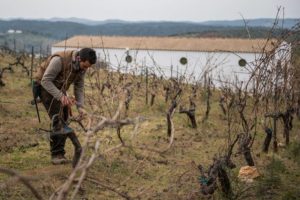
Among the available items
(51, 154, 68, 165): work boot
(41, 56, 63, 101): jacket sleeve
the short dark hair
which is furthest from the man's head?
(51, 154, 68, 165): work boot

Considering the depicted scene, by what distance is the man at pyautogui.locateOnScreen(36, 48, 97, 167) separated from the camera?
6195mm

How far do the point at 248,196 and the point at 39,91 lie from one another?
328cm

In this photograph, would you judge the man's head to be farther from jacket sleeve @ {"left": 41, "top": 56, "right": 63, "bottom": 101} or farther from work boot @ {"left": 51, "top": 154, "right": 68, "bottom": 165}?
work boot @ {"left": 51, "top": 154, "right": 68, "bottom": 165}

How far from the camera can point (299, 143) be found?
373 inches

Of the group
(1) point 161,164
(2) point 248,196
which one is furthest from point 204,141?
(2) point 248,196

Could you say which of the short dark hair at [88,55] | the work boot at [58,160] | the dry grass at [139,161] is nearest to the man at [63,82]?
the short dark hair at [88,55]

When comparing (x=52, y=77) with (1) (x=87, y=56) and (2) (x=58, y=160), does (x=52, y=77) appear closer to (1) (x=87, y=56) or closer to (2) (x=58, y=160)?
(1) (x=87, y=56)

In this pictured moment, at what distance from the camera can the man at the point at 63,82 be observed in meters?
6.20

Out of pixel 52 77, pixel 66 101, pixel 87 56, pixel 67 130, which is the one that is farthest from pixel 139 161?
pixel 87 56

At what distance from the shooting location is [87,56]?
6.04 m

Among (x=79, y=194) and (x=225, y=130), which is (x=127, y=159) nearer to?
(x=79, y=194)

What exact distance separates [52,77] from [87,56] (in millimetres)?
688

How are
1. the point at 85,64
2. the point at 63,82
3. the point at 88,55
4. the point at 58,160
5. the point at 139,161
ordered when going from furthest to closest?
the point at 139,161
the point at 58,160
the point at 63,82
the point at 85,64
the point at 88,55

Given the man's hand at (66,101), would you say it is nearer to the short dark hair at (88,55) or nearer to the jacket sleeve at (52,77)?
the jacket sleeve at (52,77)
